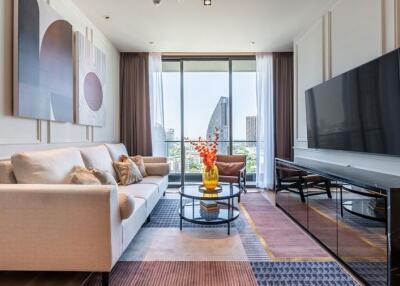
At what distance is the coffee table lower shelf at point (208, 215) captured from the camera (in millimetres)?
2885

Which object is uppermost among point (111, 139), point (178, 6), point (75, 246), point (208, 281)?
point (178, 6)

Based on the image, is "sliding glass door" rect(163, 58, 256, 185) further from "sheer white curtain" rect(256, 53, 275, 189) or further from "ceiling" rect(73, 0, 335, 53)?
"ceiling" rect(73, 0, 335, 53)

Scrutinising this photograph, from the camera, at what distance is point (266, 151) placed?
17.3 ft

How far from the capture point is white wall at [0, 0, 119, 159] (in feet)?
7.11

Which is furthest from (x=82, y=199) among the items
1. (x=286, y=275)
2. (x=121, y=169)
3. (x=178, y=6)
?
(x=178, y=6)

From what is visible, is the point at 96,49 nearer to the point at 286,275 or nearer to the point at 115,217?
the point at 115,217

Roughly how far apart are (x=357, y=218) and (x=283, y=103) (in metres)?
3.56

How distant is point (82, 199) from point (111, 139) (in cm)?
317

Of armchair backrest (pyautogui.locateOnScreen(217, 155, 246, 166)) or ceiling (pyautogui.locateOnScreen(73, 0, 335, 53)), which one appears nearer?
ceiling (pyautogui.locateOnScreen(73, 0, 335, 53))

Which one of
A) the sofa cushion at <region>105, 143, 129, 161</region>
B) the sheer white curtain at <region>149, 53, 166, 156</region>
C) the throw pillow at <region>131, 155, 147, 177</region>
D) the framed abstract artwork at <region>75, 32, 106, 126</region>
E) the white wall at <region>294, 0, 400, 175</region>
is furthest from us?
the sheer white curtain at <region>149, 53, 166, 156</region>

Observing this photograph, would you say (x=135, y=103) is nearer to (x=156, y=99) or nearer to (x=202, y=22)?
(x=156, y=99)

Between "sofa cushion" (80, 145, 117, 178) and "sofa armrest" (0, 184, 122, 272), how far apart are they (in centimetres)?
123

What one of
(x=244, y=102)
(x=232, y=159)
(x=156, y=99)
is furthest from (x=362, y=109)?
(x=156, y=99)

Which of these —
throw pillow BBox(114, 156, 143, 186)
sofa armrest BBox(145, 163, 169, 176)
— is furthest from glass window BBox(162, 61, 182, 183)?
throw pillow BBox(114, 156, 143, 186)
